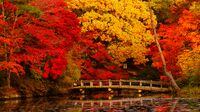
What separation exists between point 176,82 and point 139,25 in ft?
31.4

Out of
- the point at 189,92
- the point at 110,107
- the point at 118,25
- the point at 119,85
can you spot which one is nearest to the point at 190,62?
the point at 189,92

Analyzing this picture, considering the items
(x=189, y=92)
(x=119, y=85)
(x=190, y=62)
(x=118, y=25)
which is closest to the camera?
(x=189, y=92)

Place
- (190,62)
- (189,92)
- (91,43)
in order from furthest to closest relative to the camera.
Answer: (91,43) < (190,62) < (189,92)

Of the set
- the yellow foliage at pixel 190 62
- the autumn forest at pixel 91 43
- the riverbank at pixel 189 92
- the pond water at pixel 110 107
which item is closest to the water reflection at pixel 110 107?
the pond water at pixel 110 107

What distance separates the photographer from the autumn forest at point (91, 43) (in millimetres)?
38250

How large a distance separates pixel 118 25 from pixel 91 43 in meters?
3.42

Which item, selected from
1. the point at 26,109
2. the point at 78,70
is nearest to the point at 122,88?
the point at 78,70

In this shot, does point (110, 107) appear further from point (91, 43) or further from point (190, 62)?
point (91, 43)

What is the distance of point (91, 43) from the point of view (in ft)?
151

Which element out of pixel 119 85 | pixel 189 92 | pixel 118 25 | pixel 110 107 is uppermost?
pixel 118 25

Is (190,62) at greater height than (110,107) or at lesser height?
greater

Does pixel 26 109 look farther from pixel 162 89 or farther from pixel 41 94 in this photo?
pixel 162 89

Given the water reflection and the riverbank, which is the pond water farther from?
the riverbank

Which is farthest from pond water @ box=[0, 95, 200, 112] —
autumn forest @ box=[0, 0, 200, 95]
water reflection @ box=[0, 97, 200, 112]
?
autumn forest @ box=[0, 0, 200, 95]
